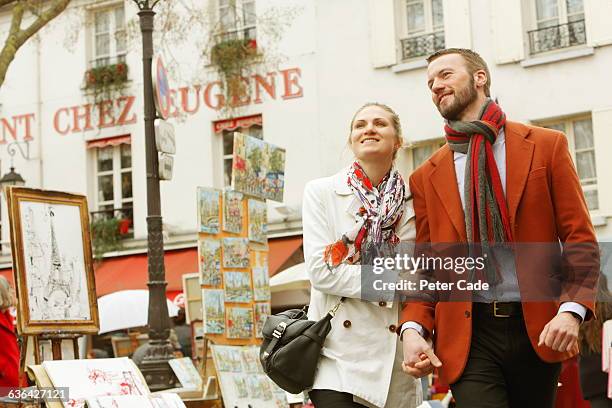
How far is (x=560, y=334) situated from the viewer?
13.5 feet

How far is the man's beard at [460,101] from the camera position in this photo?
459 centimetres

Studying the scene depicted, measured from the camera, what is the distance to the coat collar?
14.5 ft

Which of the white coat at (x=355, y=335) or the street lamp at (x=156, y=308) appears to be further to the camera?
the street lamp at (x=156, y=308)

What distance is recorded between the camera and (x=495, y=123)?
454 centimetres

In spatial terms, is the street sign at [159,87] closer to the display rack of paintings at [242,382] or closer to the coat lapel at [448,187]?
the display rack of paintings at [242,382]

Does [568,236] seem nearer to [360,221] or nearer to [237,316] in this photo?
[360,221]

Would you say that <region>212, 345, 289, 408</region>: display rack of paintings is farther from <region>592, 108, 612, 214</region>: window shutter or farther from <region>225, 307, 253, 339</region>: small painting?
<region>592, 108, 612, 214</region>: window shutter

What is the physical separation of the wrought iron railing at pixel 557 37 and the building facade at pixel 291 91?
0.08ft

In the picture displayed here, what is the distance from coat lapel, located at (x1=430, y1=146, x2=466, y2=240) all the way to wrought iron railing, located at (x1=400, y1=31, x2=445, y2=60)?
1822cm

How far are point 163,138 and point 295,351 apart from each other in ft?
31.1

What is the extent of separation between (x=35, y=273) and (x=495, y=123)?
4796 mm

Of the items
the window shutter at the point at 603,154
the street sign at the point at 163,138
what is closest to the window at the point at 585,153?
the window shutter at the point at 603,154

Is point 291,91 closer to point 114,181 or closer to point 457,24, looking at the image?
point 457,24

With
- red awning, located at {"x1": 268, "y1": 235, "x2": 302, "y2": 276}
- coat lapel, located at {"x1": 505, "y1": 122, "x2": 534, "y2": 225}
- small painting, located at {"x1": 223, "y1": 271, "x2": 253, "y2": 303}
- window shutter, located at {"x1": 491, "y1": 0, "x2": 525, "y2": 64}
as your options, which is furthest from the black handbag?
window shutter, located at {"x1": 491, "y1": 0, "x2": 525, "y2": 64}
